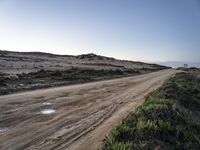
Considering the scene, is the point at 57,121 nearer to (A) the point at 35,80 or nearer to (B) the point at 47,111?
(B) the point at 47,111

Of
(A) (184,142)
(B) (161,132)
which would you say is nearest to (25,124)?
(B) (161,132)

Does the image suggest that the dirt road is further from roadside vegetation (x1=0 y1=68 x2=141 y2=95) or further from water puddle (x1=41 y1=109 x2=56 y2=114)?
roadside vegetation (x1=0 y1=68 x2=141 y2=95)

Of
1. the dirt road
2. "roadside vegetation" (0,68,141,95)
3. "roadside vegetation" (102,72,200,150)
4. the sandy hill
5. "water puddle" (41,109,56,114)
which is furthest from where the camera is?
the sandy hill

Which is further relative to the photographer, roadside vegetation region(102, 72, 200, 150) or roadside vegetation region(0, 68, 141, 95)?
roadside vegetation region(0, 68, 141, 95)

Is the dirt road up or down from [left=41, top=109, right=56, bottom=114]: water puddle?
up

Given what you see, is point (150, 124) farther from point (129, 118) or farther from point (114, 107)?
point (114, 107)

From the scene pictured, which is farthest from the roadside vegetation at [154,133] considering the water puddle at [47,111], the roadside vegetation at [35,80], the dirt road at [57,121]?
the roadside vegetation at [35,80]

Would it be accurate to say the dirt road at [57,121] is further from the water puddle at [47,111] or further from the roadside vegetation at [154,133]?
the roadside vegetation at [154,133]

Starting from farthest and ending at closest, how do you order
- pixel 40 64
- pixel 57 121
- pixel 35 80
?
pixel 40 64 → pixel 35 80 → pixel 57 121

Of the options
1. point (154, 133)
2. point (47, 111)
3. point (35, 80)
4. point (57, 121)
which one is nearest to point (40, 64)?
point (35, 80)

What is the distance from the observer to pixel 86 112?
13312mm

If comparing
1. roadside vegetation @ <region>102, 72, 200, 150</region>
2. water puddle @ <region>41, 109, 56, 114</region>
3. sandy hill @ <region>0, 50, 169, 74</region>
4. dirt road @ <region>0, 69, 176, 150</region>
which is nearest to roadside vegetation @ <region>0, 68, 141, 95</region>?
dirt road @ <region>0, 69, 176, 150</region>

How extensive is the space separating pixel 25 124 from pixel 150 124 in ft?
15.8

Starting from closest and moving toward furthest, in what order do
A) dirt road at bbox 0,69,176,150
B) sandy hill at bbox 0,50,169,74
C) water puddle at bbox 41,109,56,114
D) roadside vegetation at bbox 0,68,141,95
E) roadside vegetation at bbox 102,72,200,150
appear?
roadside vegetation at bbox 102,72,200,150
dirt road at bbox 0,69,176,150
water puddle at bbox 41,109,56,114
roadside vegetation at bbox 0,68,141,95
sandy hill at bbox 0,50,169,74
